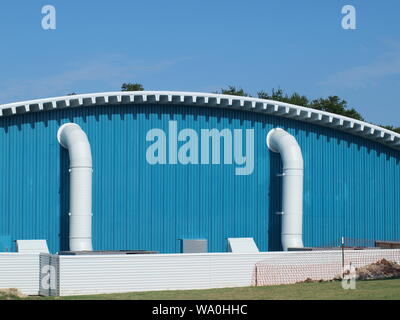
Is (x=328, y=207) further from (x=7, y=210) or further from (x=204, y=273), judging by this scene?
(x=7, y=210)

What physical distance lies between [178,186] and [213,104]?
3918 mm

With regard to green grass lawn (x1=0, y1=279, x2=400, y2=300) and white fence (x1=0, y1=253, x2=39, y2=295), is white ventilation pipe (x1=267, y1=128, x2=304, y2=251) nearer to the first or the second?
green grass lawn (x1=0, y1=279, x2=400, y2=300)

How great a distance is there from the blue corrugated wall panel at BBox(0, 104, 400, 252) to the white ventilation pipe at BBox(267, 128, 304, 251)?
1.37 m

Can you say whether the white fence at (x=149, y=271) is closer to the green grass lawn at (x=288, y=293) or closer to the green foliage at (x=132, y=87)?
the green grass lawn at (x=288, y=293)

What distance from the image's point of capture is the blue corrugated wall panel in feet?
110

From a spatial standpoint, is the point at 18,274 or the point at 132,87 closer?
the point at 18,274

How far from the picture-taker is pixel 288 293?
2525cm

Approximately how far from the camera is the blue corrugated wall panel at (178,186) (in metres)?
33.5

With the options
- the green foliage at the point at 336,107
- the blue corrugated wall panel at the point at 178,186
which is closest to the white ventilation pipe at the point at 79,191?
the blue corrugated wall panel at the point at 178,186

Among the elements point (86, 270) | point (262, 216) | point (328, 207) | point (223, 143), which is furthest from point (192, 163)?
point (86, 270)

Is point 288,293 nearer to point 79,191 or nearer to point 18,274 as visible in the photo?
point 18,274

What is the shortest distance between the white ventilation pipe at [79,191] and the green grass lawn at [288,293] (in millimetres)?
6009

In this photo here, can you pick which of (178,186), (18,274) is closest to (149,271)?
(18,274)

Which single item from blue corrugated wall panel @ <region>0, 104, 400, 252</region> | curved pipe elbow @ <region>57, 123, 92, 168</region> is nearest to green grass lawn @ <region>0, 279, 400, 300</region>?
curved pipe elbow @ <region>57, 123, 92, 168</region>
